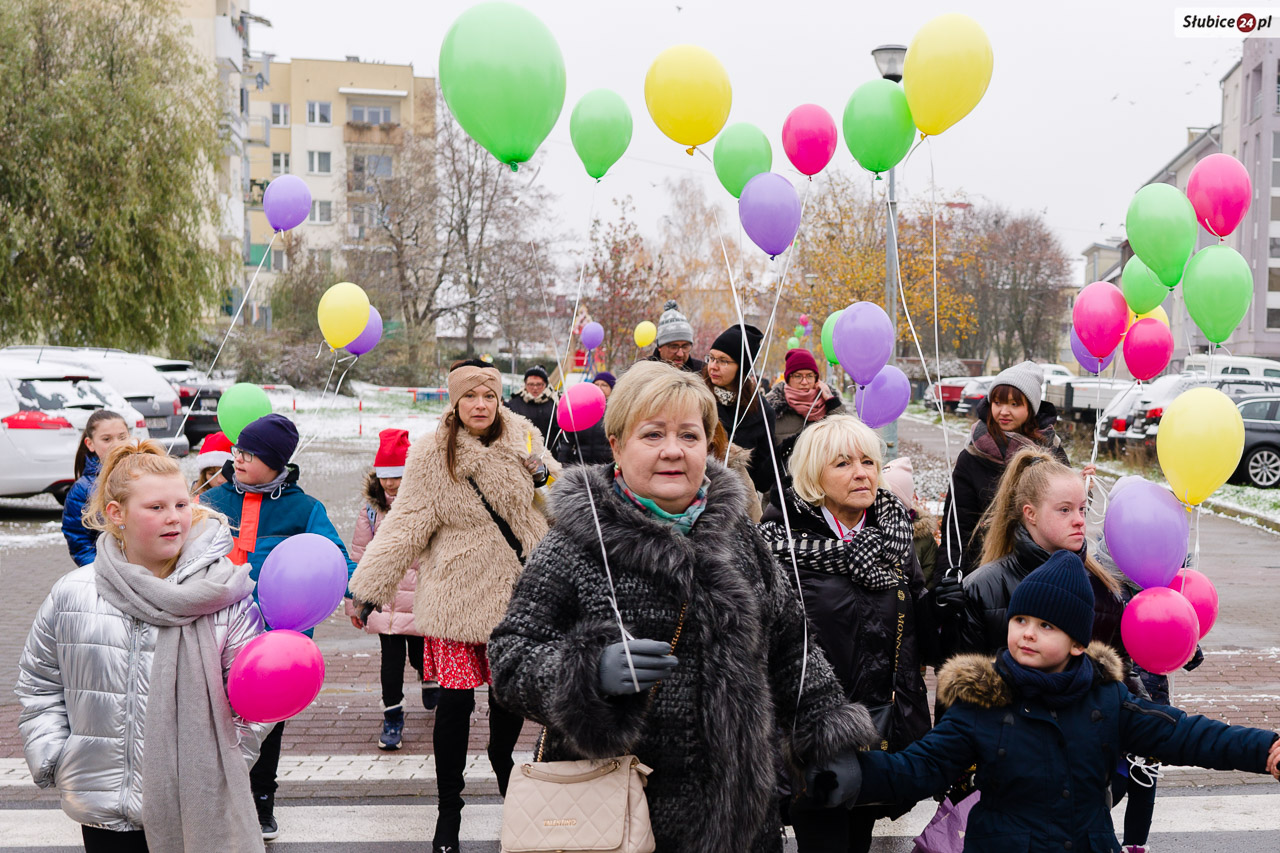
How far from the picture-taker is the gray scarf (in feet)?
10.0

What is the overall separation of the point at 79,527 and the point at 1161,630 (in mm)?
4411

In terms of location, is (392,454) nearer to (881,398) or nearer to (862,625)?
(881,398)

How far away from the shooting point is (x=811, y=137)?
19.2 feet

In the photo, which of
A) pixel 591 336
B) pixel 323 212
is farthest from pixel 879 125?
pixel 323 212

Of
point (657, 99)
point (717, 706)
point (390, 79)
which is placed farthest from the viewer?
point (390, 79)

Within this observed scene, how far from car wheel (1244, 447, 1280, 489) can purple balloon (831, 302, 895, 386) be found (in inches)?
600

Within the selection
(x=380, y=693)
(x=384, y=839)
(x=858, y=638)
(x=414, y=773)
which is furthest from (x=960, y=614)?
(x=380, y=693)

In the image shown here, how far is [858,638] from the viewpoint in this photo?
344 cm

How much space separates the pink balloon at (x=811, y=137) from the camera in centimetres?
585

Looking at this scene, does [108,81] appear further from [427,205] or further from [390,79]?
[390,79]

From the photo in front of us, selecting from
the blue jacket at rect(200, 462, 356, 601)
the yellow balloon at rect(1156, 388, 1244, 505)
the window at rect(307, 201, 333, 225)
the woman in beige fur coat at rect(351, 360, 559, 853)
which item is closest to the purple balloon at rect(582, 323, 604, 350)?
the woman in beige fur coat at rect(351, 360, 559, 853)

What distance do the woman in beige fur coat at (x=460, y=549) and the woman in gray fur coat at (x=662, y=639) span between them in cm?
195

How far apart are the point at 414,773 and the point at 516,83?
338cm

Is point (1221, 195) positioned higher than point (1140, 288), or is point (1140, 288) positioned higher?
point (1221, 195)
